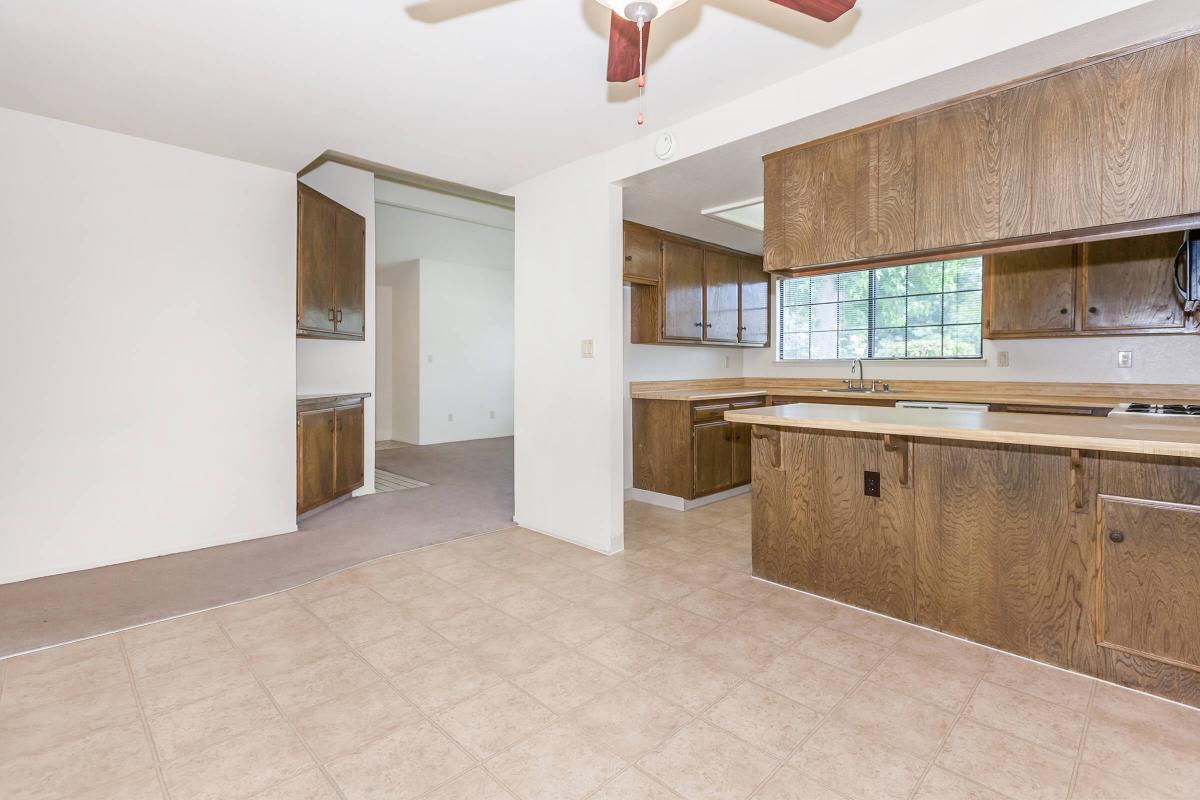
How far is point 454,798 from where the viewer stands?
4.88ft

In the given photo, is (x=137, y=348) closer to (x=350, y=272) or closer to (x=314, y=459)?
(x=314, y=459)

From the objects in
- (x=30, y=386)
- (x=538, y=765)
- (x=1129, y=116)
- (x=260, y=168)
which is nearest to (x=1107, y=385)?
(x=1129, y=116)

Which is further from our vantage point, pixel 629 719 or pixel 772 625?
pixel 772 625

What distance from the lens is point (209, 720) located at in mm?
1823

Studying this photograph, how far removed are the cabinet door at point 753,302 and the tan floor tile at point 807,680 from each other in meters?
3.74

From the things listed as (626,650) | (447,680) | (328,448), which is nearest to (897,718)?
(626,650)

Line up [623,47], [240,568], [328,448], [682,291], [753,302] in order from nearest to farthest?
[623,47] → [240,568] → [328,448] → [682,291] → [753,302]

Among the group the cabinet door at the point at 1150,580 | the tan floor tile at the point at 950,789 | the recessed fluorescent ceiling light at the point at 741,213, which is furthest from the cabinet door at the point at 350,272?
the cabinet door at the point at 1150,580

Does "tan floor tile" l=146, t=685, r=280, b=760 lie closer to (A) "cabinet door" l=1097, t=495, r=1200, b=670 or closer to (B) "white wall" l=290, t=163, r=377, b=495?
(A) "cabinet door" l=1097, t=495, r=1200, b=670

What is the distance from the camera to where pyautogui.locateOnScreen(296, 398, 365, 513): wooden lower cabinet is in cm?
396

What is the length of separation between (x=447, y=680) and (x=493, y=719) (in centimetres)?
31

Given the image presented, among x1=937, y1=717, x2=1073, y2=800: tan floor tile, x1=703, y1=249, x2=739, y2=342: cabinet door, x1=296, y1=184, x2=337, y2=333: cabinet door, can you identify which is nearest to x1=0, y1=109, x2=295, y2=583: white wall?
x1=296, y1=184, x2=337, y2=333: cabinet door

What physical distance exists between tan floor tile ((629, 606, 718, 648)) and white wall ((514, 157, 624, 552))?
2.89 ft

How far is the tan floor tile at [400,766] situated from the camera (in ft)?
4.98
